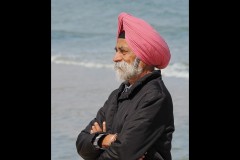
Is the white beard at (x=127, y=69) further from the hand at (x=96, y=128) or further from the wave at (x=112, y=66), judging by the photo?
the wave at (x=112, y=66)

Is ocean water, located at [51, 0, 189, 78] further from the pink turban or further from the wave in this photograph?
the pink turban

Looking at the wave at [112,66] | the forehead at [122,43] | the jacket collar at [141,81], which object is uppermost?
the forehead at [122,43]

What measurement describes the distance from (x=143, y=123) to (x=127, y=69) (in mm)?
306

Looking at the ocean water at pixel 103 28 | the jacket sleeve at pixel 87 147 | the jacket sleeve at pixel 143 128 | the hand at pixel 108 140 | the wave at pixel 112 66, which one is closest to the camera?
the jacket sleeve at pixel 143 128

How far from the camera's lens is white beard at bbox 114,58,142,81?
15.4ft

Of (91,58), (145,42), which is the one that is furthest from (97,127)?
(91,58)

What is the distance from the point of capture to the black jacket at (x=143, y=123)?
4633 mm

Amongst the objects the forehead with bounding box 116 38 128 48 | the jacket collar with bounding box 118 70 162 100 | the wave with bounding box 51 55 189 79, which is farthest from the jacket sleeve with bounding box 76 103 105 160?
the wave with bounding box 51 55 189 79

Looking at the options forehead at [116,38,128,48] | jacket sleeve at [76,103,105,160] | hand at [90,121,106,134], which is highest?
forehead at [116,38,128,48]

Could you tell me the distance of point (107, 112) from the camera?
16.0 feet

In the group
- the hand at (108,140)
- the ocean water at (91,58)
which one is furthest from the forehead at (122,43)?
the ocean water at (91,58)

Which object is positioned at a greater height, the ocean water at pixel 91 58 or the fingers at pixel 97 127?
Answer: the fingers at pixel 97 127

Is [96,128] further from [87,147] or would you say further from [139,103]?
[139,103]
